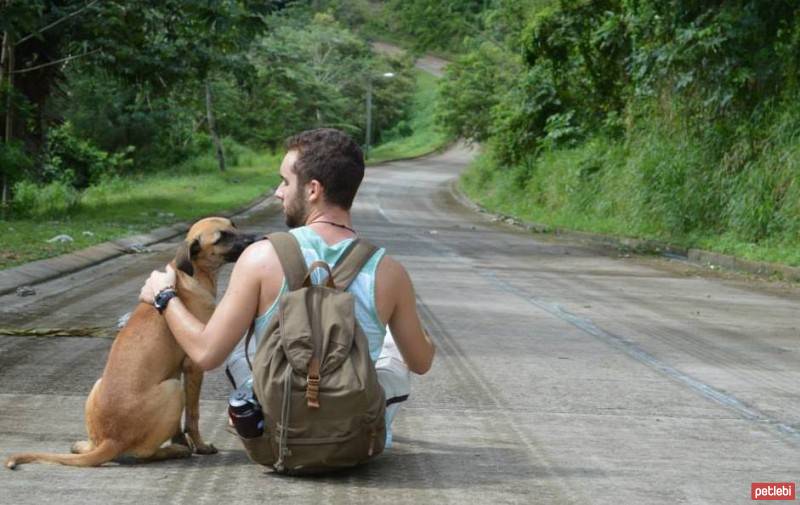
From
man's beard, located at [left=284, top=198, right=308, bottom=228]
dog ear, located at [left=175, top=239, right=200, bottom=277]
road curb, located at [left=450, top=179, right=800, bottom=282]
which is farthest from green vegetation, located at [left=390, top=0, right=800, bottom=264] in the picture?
man's beard, located at [left=284, top=198, right=308, bottom=228]

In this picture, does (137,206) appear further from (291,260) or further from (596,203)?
(291,260)

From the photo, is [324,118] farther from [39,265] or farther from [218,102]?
[39,265]

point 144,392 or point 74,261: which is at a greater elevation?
point 144,392

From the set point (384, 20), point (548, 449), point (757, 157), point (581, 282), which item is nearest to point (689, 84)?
point (757, 157)

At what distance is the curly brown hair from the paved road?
1.21 meters

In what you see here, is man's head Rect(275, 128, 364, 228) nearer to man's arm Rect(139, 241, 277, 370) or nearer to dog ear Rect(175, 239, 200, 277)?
man's arm Rect(139, 241, 277, 370)

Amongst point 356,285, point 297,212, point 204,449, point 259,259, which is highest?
point 297,212

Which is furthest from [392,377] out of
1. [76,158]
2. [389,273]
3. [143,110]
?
[143,110]

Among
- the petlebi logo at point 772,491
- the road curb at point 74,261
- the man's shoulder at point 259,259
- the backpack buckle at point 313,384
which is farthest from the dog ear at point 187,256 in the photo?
the road curb at point 74,261

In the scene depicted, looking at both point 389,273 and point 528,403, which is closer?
point 389,273

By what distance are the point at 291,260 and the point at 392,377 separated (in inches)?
31.9

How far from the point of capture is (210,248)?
5980 mm

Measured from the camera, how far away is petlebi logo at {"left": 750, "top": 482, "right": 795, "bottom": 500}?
554cm

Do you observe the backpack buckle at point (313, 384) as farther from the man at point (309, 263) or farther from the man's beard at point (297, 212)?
the man's beard at point (297, 212)
